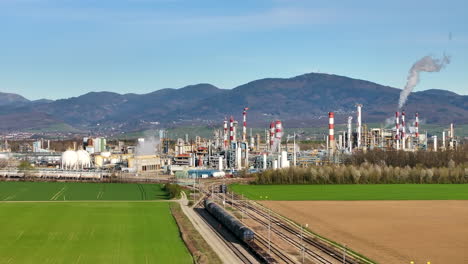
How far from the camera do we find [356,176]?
10056 centimetres

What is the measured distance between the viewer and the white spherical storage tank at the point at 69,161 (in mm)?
129500

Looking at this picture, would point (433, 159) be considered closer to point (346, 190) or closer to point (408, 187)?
point (408, 187)

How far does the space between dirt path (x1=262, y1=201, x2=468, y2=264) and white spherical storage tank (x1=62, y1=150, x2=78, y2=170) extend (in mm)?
64732

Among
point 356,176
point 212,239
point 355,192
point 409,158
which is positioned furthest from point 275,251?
point 409,158

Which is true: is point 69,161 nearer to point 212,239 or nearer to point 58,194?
point 58,194

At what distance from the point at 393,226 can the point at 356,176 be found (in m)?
45.2

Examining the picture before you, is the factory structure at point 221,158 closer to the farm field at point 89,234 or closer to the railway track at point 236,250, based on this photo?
the farm field at point 89,234

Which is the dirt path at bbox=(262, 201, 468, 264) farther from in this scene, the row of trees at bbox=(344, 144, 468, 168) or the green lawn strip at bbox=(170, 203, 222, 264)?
the row of trees at bbox=(344, 144, 468, 168)

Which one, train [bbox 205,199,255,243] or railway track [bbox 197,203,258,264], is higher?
train [bbox 205,199,255,243]

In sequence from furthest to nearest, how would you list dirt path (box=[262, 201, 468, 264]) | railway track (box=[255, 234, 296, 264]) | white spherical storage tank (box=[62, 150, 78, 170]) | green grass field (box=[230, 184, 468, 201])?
white spherical storage tank (box=[62, 150, 78, 170])
green grass field (box=[230, 184, 468, 201])
dirt path (box=[262, 201, 468, 264])
railway track (box=[255, 234, 296, 264])

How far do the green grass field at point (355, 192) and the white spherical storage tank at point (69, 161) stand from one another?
44214 millimetres

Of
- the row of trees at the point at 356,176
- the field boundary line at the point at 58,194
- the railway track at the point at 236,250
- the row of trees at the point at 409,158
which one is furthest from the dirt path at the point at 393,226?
the row of trees at the point at 409,158

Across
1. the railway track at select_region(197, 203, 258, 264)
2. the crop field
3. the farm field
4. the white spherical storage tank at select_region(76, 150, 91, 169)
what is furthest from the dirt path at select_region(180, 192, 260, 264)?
the white spherical storage tank at select_region(76, 150, 91, 169)

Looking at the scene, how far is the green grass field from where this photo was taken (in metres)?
80.2
